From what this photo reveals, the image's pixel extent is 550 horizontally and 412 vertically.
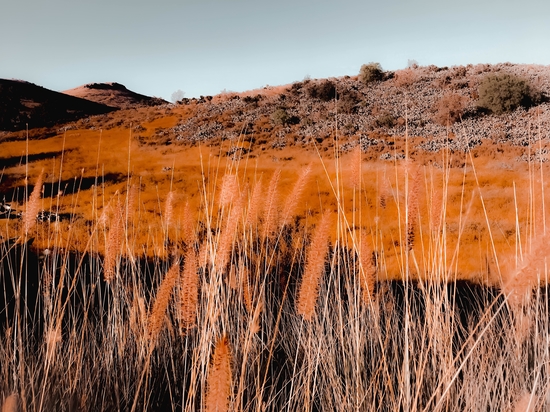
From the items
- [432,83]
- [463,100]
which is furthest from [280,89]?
[463,100]

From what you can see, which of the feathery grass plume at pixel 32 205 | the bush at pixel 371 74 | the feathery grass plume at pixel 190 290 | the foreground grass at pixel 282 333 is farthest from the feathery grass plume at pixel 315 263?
the bush at pixel 371 74

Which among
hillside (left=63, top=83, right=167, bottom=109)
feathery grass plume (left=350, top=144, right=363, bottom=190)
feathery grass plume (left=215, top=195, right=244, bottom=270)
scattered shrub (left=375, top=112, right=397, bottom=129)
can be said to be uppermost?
hillside (left=63, top=83, right=167, bottom=109)

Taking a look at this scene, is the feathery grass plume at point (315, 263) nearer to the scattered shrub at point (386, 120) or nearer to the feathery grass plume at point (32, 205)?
the feathery grass plume at point (32, 205)

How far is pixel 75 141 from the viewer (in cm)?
562

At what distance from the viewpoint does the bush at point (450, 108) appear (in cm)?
539

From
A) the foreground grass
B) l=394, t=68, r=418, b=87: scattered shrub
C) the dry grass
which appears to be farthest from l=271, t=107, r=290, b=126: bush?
the foreground grass

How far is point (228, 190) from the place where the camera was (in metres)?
1.40

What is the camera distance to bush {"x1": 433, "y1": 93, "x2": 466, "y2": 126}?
539 cm

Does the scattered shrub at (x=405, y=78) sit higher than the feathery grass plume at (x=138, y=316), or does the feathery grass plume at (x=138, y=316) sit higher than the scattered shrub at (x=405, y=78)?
the scattered shrub at (x=405, y=78)

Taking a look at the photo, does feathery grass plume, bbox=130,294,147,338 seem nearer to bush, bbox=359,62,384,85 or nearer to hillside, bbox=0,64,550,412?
hillside, bbox=0,64,550,412

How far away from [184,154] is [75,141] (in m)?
1.59

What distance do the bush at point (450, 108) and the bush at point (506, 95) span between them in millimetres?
334

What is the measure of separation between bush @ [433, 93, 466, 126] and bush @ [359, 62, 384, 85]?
244cm

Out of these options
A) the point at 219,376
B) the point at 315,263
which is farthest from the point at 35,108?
the point at 219,376
